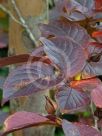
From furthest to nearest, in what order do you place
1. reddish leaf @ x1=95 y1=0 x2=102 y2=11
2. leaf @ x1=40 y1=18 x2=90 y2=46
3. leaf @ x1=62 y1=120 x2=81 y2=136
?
reddish leaf @ x1=95 y1=0 x2=102 y2=11, leaf @ x1=40 y1=18 x2=90 y2=46, leaf @ x1=62 y1=120 x2=81 y2=136

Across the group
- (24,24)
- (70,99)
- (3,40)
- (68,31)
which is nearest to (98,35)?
(68,31)

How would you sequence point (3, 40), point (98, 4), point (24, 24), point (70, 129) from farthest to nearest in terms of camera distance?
point (3, 40)
point (24, 24)
point (98, 4)
point (70, 129)

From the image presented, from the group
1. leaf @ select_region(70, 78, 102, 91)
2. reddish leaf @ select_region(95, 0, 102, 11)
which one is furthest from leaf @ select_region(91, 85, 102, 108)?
reddish leaf @ select_region(95, 0, 102, 11)

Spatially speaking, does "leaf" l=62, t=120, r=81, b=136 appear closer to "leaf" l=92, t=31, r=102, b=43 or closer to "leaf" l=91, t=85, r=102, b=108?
"leaf" l=91, t=85, r=102, b=108

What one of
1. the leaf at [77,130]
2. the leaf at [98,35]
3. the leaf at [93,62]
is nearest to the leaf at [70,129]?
the leaf at [77,130]

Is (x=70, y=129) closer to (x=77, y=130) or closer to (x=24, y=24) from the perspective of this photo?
(x=77, y=130)

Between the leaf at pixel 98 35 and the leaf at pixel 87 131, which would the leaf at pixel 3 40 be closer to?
the leaf at pixel 98 35

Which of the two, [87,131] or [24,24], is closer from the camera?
[87,131]

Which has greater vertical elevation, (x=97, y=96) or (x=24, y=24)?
(x=24, y=24)
